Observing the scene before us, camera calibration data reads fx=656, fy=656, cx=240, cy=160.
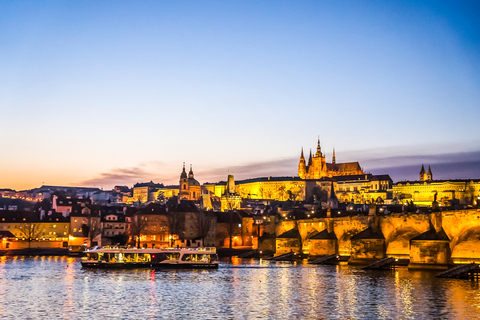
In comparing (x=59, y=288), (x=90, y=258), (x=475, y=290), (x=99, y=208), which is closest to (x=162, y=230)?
(x=99, y=208)

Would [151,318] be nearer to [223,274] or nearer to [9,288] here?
[9,288]

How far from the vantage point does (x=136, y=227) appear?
10106 centimetres

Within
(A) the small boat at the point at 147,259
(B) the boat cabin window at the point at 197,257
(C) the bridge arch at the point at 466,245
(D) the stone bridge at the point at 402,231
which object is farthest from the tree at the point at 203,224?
(C) the bridge arch at the point at 466,245

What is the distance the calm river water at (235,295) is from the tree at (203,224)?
Result: 40.7 meters

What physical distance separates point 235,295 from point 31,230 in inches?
2675

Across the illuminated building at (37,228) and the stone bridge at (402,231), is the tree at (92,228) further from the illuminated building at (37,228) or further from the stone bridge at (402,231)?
the stone bridge at (402,231)

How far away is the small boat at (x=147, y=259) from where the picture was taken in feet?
214

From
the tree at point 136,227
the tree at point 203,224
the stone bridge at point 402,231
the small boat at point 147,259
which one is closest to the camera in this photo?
the stone bridge at point 402,231

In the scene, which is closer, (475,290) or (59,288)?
(475,290)

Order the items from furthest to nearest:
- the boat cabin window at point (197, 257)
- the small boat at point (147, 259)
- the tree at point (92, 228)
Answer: the tree at point (92, 228), the boat cabin window at point (197, 257), the small boat at point (147, 259)

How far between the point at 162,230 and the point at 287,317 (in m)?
71.9

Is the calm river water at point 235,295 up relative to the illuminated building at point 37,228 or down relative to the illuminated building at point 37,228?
down

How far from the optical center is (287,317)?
3284 centimetres

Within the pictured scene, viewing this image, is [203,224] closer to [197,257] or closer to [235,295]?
[197,257]
